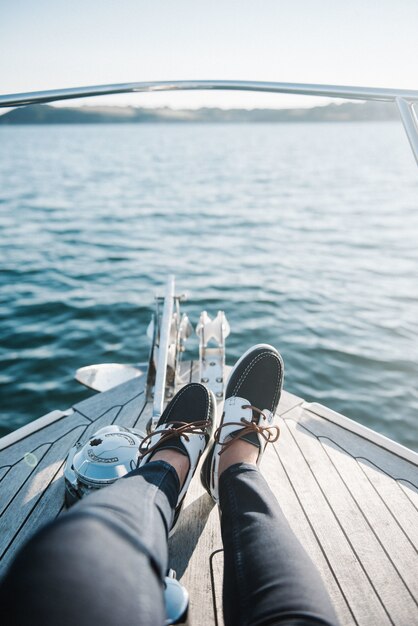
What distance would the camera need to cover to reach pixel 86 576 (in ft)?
2.46

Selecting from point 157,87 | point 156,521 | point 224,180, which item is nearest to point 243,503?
point 156,521

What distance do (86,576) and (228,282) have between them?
5.70 m

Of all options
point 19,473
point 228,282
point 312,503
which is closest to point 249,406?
point 312,503

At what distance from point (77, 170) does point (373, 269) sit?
15.4 m

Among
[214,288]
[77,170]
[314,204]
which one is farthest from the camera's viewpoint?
[77,170]

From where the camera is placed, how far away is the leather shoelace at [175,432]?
58.0 inches

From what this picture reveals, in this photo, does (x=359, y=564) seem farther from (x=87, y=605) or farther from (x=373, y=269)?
(x=373, y=269)

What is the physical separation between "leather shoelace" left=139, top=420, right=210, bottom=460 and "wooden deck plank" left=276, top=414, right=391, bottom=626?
46 centimetres

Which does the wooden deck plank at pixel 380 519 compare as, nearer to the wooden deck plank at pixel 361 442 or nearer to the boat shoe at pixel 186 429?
the wooden deck plank at pixel 361 442

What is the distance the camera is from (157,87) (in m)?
1.42

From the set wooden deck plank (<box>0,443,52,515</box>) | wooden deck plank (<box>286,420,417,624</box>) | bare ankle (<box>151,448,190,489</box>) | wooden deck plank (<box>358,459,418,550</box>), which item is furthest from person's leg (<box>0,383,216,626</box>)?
wooden deck plank (<box>358,459,418,550</box>)

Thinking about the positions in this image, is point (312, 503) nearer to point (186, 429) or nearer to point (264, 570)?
point (186, 429)

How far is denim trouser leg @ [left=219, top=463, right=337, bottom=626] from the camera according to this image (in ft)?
2.81

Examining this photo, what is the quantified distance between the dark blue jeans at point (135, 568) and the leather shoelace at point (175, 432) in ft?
0.87
